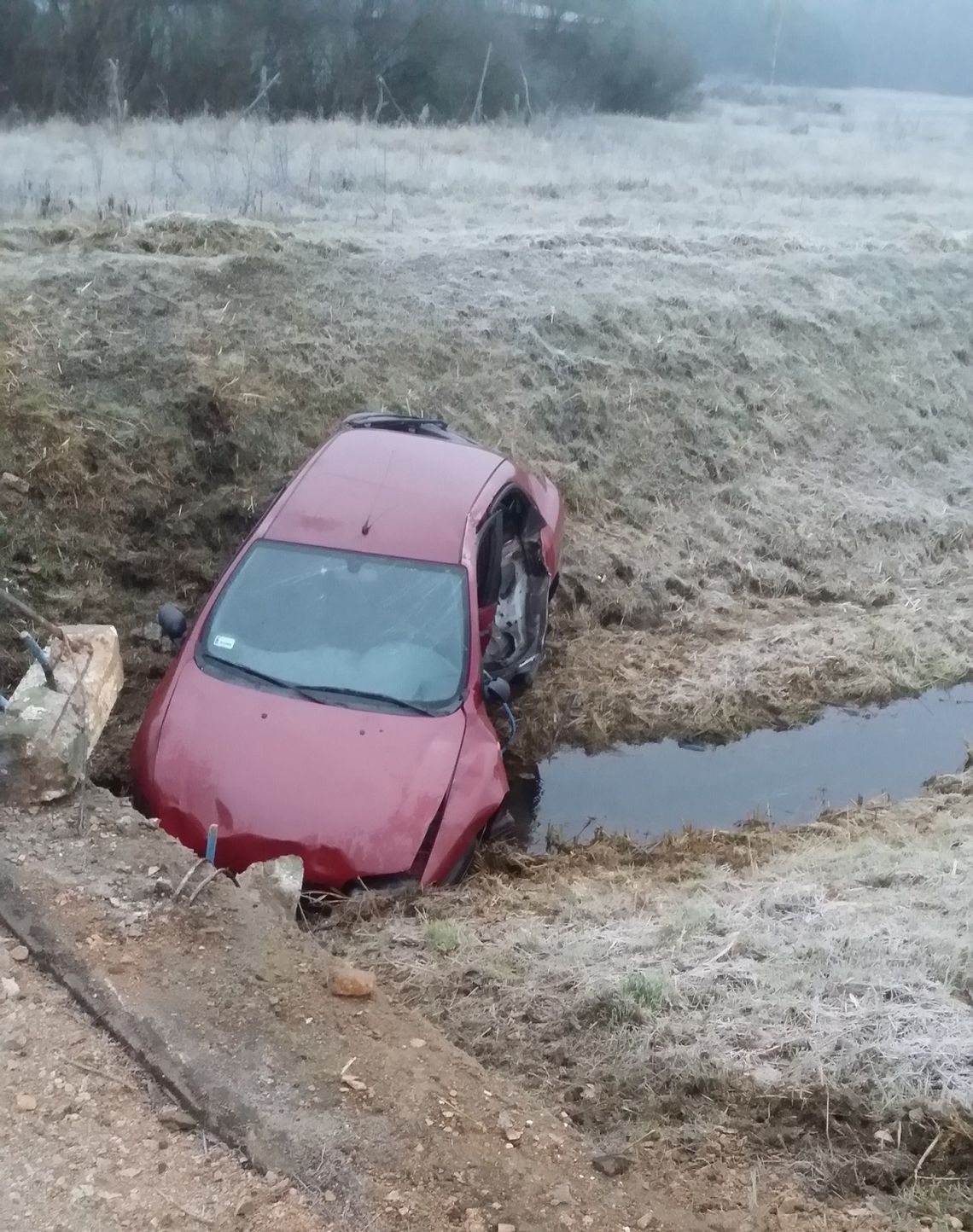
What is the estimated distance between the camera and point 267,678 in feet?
16.5

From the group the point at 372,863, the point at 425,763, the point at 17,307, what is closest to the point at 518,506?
the point at 425,763

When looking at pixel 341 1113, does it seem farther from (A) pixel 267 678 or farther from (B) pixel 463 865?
(A) pixel 267 678

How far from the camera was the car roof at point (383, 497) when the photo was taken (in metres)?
5.65

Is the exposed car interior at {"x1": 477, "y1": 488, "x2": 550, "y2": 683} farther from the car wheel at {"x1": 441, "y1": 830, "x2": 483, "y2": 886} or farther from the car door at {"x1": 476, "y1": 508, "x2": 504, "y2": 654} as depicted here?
the car wheel at {"x1": 441, "y1": 830, "x2": 483, "y2": 886}

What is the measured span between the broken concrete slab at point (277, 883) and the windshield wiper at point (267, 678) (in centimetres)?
96

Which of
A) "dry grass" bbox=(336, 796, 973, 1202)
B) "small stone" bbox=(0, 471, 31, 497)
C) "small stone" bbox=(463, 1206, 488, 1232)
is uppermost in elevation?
"small stone" bbox=(0, 471, 31, 497)

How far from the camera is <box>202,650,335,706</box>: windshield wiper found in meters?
4.96

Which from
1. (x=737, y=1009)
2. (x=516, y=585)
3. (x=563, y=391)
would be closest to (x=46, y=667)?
(x=737, y=1009)

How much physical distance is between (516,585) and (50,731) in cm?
339

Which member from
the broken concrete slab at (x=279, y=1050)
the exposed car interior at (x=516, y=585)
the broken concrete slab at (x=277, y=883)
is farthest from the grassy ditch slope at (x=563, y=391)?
the broken concrete slab at (x=279, y=1050)

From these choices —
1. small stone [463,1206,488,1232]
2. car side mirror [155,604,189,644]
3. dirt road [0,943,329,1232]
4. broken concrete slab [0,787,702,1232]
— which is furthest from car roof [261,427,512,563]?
small stone [463,1206,488,1232]

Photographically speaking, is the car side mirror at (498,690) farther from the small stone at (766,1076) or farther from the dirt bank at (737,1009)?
the small stone at (766,1076)

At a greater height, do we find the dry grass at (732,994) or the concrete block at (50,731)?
the concrete block at (50,731)

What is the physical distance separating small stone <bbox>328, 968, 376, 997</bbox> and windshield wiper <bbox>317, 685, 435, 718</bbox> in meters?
1.63
